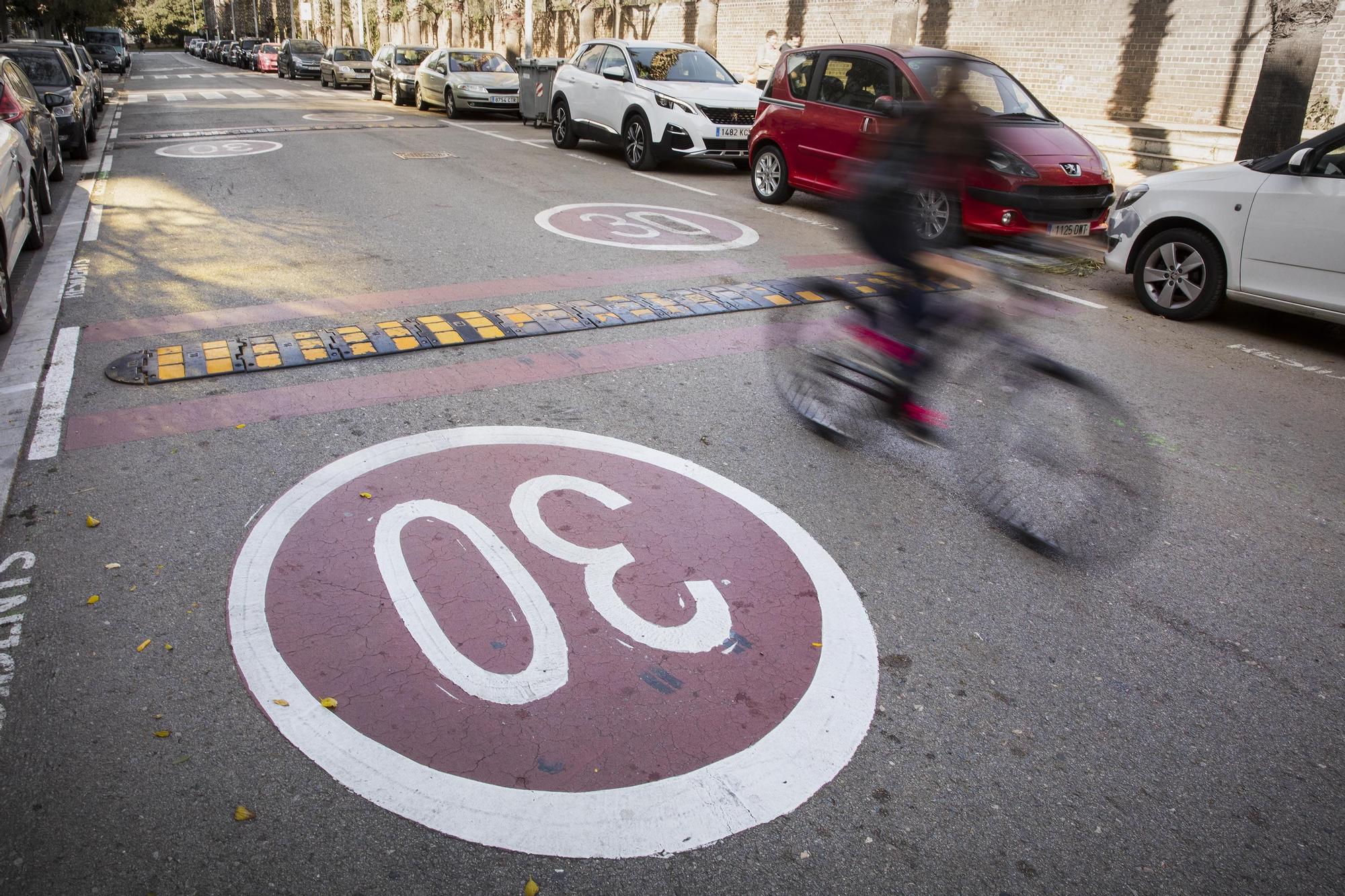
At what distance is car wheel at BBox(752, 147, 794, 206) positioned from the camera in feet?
37.6

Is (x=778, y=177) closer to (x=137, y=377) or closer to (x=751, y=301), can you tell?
(x=751, y=301)

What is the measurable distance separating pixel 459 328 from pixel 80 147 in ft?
38.2

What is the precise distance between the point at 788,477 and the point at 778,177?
797 cm

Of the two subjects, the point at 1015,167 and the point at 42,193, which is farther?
the point at 42,193

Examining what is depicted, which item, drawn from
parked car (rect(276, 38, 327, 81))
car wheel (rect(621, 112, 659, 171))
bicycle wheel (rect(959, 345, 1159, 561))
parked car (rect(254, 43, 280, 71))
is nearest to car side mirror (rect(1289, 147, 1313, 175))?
bicycle wheel (rect(959, 345, 1159, 561))

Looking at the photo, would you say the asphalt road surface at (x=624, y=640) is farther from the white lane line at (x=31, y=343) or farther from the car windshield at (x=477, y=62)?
the car windshield at (x=477, y=62)

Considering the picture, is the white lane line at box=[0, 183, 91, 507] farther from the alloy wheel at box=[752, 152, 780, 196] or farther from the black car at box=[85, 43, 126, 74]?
the black car at box=[85, 43, 126, 74]

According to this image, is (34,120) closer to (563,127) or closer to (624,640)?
(563,127)

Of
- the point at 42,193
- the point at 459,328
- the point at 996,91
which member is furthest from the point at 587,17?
the point at 459,328

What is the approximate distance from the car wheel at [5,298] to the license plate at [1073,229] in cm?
851

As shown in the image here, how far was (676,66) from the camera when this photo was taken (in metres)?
14.3

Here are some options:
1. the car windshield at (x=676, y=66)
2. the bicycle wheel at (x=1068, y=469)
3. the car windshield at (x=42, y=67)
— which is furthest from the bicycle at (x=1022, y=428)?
the car windshield at (x=42, y=67)

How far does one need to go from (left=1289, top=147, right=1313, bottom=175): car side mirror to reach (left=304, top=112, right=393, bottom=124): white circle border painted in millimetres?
18817

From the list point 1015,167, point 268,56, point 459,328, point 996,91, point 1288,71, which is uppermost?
point 268,56
